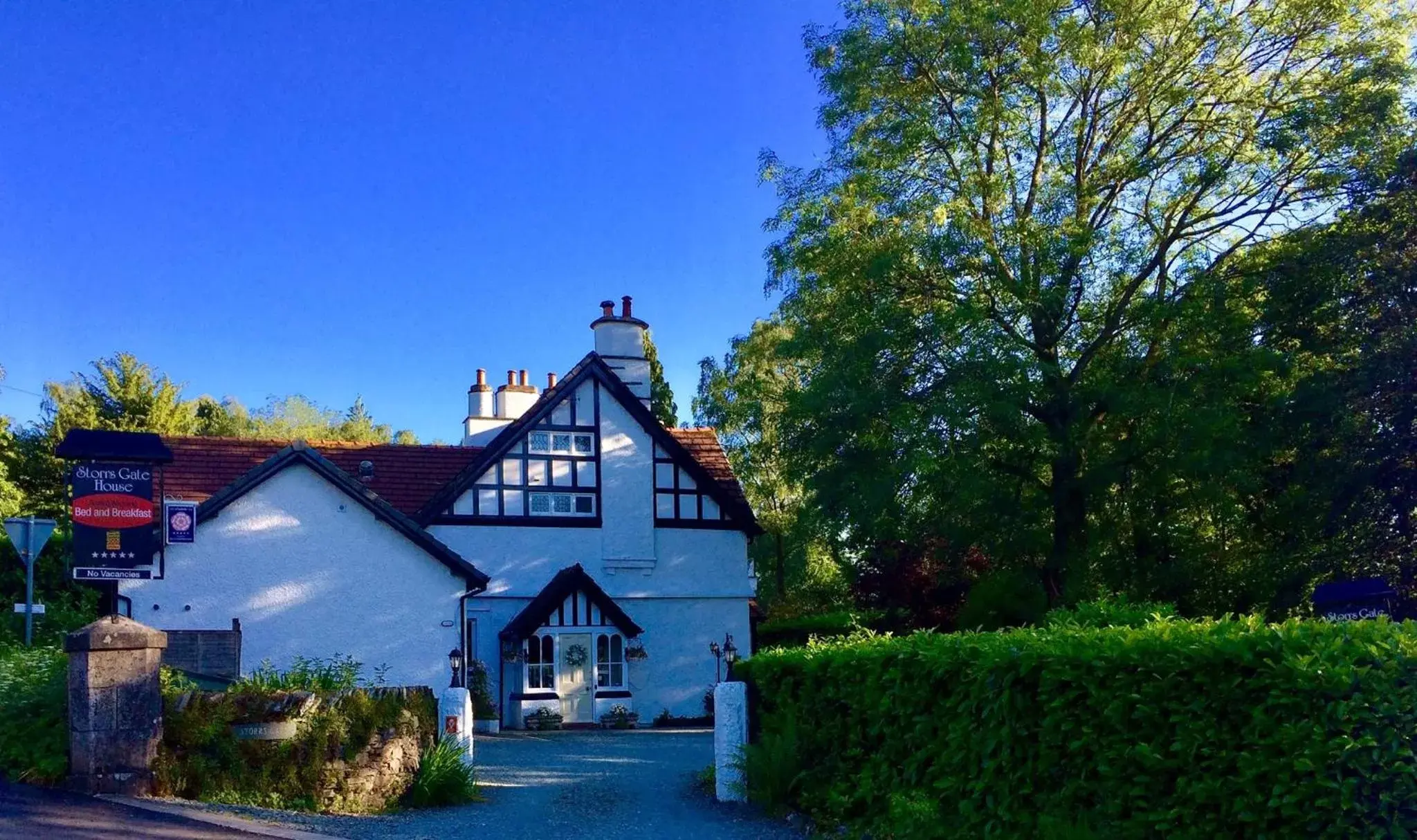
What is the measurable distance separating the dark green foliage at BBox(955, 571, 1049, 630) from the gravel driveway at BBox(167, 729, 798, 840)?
8.46 metres

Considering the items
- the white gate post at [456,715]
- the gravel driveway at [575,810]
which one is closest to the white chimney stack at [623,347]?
the gravel driveway at [575,810]

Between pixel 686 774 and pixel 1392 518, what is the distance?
1140cm

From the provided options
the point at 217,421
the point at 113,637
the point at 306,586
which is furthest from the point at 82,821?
the point at 217,421

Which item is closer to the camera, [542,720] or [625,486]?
[542,720]

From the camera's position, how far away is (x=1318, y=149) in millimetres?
21203

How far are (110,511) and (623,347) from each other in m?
18.5

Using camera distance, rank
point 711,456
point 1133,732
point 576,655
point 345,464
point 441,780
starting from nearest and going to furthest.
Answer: point 1133,732 < point 441,780 < point 576,655 < point 345,464 < point 711,456

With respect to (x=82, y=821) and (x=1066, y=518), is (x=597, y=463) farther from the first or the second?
(x=82, y=821)

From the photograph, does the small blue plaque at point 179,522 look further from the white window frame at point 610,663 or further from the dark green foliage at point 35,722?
the white window frame at point 610,663

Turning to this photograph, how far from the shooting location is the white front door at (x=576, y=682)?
26.2 m

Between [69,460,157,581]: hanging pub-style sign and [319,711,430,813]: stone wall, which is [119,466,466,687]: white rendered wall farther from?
[319,711,430,813]: stone wall

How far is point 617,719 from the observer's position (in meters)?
26.4

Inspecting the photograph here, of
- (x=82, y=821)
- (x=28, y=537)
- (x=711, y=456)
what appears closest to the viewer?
(x=82, y=821)

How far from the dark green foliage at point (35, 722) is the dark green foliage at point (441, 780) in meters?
3.18
